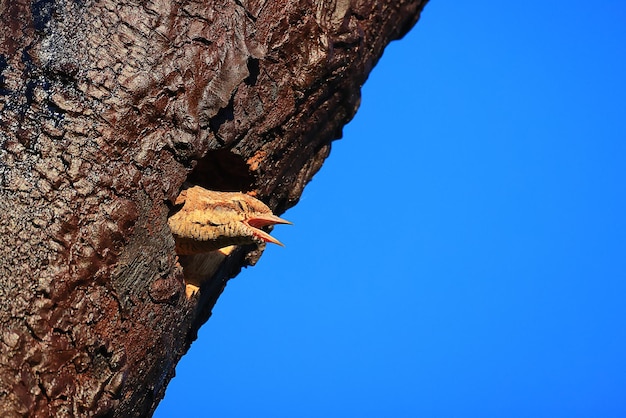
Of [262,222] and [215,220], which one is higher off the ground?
[262,222]

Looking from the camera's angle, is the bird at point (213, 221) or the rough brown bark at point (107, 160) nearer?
the rough brown bark at point (107, 160)

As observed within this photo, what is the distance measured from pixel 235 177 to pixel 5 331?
2.93 ft

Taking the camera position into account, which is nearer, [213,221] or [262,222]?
[213,221]

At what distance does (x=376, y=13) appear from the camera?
2850mm

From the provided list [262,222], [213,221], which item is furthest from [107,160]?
[262,222]

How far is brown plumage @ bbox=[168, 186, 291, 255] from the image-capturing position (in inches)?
92.0

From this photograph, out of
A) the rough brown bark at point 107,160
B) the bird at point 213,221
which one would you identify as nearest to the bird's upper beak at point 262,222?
the bird at point 213,221

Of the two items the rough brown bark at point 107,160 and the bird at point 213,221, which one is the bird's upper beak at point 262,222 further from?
the rough brown bark at point 107,160

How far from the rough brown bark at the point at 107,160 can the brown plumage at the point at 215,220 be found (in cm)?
11

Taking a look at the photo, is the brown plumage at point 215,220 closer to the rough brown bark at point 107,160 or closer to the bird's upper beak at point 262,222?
the bird's upper beak at point 262,222

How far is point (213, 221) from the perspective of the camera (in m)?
2.34

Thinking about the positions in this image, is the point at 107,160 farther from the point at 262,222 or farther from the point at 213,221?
the point at 262,222

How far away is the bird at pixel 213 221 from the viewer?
7.66 ft

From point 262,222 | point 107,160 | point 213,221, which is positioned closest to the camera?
point 107,160
